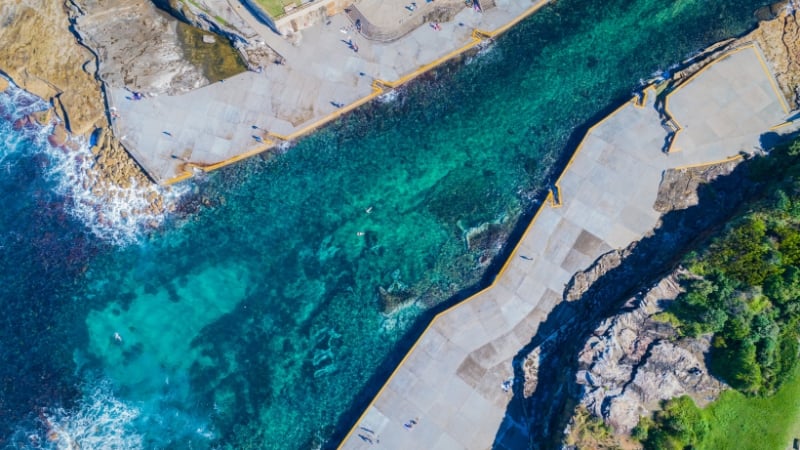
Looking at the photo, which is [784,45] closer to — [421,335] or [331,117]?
[331,117]

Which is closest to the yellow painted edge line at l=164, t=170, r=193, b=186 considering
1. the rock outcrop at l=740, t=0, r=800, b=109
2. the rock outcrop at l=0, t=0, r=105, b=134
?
the rock outcrop at l=0, t=0, r=105, b=134

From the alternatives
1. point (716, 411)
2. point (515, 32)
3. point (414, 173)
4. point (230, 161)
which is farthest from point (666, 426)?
point (230, 161)

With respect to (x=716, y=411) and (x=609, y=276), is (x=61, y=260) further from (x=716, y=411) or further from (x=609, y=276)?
(x=716, y=411)

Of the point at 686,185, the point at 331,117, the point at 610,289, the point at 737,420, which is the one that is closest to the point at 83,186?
the point at 331,117

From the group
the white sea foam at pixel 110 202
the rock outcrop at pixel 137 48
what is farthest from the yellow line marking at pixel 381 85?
the rock outcrop at pixel 137 48

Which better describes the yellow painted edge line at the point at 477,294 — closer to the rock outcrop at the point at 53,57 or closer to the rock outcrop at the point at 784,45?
the rock outcrop at the point at 784,45

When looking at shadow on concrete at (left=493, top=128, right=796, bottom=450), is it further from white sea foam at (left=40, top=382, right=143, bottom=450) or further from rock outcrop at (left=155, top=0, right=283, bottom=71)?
rock outcrop at (left=155, top=0, right=283, bottom=71)
